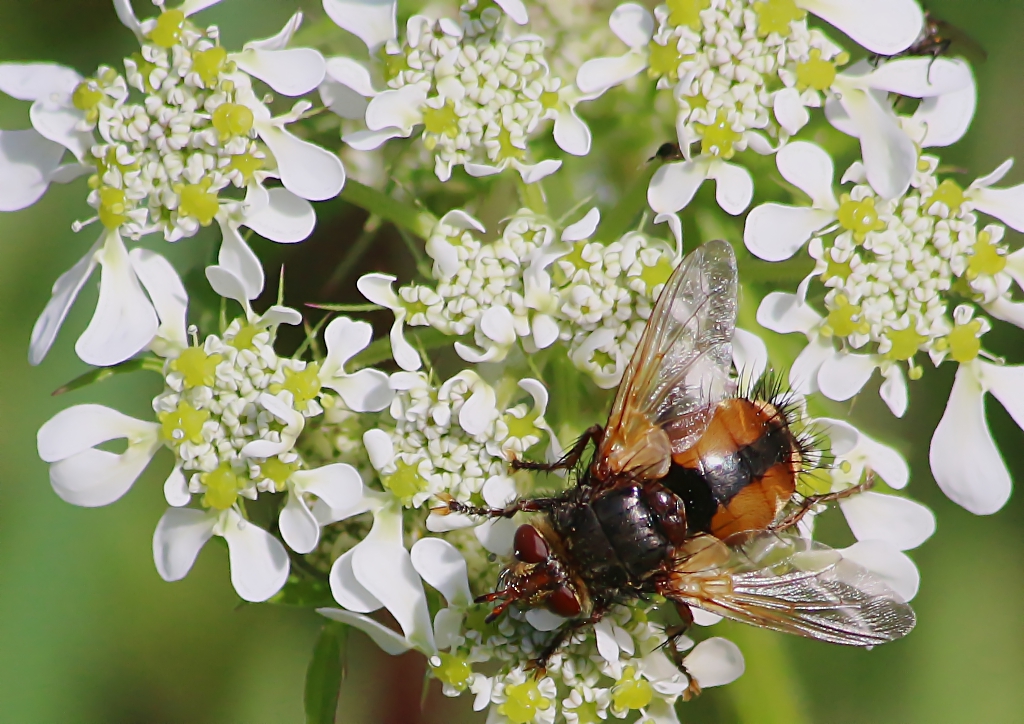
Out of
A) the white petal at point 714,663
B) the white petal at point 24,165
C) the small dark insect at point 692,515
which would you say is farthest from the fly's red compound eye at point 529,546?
the white petal at point 24,165

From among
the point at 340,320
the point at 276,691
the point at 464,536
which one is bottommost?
the point at 276,691

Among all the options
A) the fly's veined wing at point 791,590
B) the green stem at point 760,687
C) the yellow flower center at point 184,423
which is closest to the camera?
the fly's veined wing at point 791,590

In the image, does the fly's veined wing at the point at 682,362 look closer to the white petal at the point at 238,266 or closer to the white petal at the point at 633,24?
the white petal at the point at 633,24

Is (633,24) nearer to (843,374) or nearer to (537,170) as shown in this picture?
(537,170)

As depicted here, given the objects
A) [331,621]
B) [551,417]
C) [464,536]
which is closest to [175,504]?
[331,621]

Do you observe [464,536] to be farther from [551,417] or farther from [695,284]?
[695,284]

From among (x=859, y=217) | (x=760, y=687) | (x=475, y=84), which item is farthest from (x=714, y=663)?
(x=475, y=84)
